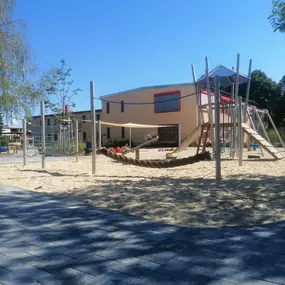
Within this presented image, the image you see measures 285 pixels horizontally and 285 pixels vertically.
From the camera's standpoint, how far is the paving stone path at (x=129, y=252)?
2812 mm

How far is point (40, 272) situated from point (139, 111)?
108ft

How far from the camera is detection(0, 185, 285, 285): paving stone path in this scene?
281cm

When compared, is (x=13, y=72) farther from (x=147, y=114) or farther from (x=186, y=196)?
(x=147, y=114)

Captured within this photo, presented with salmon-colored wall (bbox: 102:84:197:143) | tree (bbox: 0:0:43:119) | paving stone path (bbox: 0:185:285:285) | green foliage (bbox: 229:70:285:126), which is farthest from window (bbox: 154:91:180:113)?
paving stone path (bbox: 0:185:285:285)

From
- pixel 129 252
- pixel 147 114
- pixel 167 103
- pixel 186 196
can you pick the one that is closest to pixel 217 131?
pixel 186 196

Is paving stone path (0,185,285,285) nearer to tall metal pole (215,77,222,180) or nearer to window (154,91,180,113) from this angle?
tall metal pole (215,77,222,180)

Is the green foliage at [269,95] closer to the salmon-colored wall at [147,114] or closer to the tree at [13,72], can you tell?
the salmon-colored wall at [147,114]

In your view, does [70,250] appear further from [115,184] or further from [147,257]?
[115,184]

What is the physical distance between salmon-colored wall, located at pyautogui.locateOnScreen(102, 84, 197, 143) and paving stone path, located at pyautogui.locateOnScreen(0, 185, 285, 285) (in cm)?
2701

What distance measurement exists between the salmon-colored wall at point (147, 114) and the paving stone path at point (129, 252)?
88.6 ft

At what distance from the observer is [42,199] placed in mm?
6121

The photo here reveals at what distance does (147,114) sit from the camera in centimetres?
3494

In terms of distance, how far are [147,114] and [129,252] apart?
31.8 m

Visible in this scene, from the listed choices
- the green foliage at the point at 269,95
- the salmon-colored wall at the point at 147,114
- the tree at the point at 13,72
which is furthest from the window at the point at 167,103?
the tree at the point at 13,72
